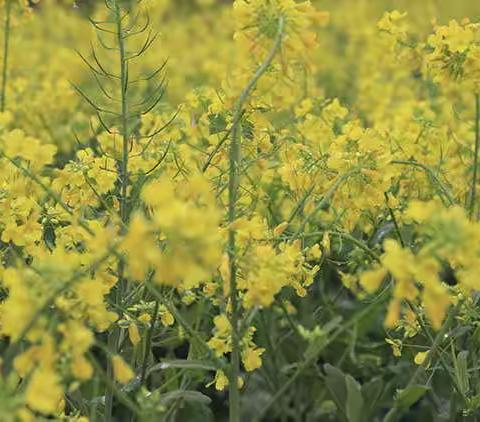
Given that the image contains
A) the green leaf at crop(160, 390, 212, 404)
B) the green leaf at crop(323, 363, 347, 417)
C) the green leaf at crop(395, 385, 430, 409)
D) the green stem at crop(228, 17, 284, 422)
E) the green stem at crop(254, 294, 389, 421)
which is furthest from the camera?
the green leaf at crop(323, 363, 347, 417)

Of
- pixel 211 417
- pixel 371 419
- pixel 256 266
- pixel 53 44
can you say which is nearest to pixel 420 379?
pixel 371 419

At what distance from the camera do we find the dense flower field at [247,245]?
1.59 meters

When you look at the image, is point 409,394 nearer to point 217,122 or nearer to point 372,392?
point 372,392

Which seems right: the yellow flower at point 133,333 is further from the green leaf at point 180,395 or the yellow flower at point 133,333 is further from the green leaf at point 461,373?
the green leaf at point 461,373

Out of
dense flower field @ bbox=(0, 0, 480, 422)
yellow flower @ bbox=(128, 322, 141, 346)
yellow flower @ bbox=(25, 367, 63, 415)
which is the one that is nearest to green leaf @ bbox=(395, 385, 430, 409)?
dense flower field @ bbox=(0, 0, 480, 422)

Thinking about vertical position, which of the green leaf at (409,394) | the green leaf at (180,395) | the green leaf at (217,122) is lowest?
the green leaf at (409,394)

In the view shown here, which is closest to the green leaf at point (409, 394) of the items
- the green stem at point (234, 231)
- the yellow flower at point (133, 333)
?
the green stem at point (234, 231)

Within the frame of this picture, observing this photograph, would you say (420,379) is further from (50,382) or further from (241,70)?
(50,382)

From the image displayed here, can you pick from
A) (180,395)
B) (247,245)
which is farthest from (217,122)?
(180,395)

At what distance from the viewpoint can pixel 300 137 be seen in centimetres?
306

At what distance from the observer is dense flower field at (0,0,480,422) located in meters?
1.59

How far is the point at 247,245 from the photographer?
1917mm

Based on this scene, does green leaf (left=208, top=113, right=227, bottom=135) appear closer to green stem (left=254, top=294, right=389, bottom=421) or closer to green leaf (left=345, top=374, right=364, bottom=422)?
green stem (left=254, top=294, right=389, bottom=421)

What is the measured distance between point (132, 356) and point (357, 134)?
860 mm
